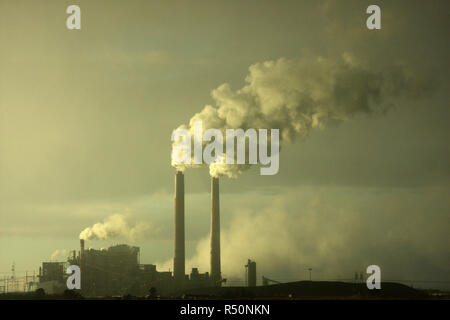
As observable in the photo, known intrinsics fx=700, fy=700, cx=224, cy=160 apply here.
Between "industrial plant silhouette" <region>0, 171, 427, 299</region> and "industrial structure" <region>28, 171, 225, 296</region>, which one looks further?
"industrial structure" <region>28, 171, 225, 296</region>

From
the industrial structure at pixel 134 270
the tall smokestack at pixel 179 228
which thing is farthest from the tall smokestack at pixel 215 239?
the tall smokestack at pixel 179 228

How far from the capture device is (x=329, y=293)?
95.1 m

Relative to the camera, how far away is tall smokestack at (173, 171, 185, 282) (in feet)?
353

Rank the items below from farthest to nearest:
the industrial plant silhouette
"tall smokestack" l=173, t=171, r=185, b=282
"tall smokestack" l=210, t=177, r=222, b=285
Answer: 1. "tall smokestack" l=210, t=177, r=222, b=285
2. "tall smokestack" l=173, t=171, r=185, b=282
3. the industrial plant silhouette

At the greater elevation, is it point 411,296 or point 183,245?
point 183,245

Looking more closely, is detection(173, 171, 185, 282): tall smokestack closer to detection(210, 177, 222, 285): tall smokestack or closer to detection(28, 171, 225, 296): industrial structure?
detection(28, 171, 225, 296): industrial structure

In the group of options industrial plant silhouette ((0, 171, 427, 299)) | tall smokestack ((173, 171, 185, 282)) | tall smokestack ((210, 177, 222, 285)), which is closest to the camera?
industrial plant silhouette ((0, 171, 427, 299))

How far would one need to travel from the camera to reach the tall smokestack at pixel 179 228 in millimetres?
107500

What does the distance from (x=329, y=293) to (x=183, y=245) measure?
25010mm

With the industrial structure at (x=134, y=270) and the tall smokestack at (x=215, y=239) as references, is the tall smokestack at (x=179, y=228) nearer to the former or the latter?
the industrial structure at (x=134, y=270)

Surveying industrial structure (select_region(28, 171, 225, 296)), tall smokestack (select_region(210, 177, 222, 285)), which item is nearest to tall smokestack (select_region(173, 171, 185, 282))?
industrial structure (select_region(28, 171, 225, 296))
